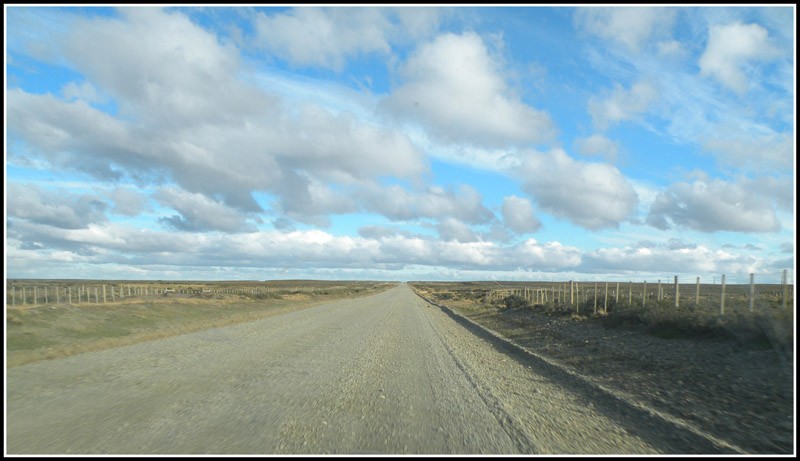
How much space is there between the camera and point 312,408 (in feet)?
26.3

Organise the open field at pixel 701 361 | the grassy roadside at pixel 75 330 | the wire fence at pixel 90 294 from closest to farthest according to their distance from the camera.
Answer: the open field at pixel 701 361
the grassy roadside at pixel 75 330
the wire fence at pixel 90 294

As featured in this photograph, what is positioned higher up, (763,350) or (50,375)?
(763,350)

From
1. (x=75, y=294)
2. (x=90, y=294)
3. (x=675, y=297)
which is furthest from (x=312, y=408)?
(x=90, y=294)

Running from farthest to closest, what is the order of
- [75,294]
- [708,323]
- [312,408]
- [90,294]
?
[90,294], [75,294], [708,323], [312,408]

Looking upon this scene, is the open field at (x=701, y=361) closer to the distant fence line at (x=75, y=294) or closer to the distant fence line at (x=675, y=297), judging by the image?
the distant fence line at (x=675, y=297)

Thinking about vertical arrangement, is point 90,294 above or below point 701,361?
below

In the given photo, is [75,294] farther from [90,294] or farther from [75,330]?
[75,330]

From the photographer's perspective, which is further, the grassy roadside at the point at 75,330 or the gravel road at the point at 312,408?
the grassy roadside at the point at 75,330

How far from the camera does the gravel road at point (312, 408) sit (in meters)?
6.21

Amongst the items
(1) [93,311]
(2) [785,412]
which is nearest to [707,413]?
(2) [785,412]

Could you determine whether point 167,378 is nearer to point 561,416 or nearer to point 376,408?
point 376,408

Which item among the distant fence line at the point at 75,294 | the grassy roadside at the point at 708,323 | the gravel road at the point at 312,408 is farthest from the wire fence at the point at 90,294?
the grassy roadside at the point at 708,323

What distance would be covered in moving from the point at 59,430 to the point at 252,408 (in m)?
2.45

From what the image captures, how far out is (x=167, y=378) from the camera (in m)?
10.5
